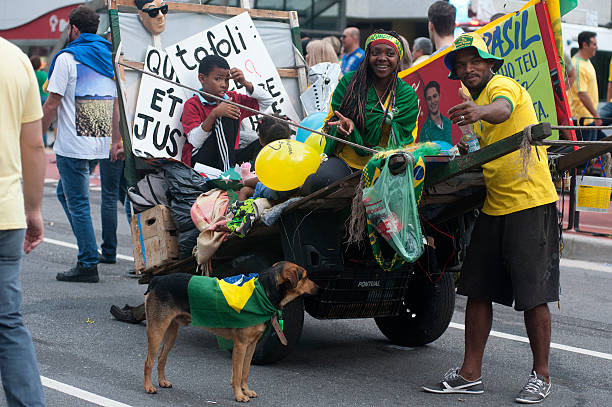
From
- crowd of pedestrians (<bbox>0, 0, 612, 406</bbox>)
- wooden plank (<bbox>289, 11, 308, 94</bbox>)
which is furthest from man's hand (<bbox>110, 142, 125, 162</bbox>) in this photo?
wooden plank (<bbox>289, 11, 308, 94</bbox>)

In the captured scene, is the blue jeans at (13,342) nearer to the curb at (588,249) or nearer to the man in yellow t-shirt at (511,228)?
the man in yellow t-shirt at (511,228)

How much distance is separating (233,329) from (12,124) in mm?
1772

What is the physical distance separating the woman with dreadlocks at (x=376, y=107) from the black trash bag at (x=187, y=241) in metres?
1.09

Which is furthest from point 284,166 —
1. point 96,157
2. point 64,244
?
point 64,244

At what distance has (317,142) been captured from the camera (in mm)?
5496

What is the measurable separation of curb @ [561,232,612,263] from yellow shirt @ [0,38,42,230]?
7642 millimetres

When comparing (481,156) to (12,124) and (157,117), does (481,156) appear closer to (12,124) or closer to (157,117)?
(12,124)

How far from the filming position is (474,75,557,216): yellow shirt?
4711 millimetres

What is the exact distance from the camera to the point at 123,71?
6504 millimetres

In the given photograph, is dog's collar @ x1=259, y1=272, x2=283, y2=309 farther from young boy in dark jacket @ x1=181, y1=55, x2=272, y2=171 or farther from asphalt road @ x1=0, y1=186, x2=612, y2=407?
young boy in dark jacket @ x1=181, y1=55, x2=272, y2=171

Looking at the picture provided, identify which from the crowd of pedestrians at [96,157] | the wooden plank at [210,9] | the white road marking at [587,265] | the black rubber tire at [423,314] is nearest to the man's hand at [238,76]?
the crowd of pedestrians at [96,157]

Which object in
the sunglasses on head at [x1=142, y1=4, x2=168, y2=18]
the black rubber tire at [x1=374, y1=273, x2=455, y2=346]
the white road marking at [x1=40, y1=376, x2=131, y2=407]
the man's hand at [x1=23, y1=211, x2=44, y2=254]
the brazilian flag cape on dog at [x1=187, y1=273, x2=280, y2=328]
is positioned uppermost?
the sunglasses on head at [x1=142, y1=4, x2=168, y2=18]

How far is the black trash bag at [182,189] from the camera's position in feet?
18.9

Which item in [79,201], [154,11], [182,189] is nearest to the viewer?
[182,189]
